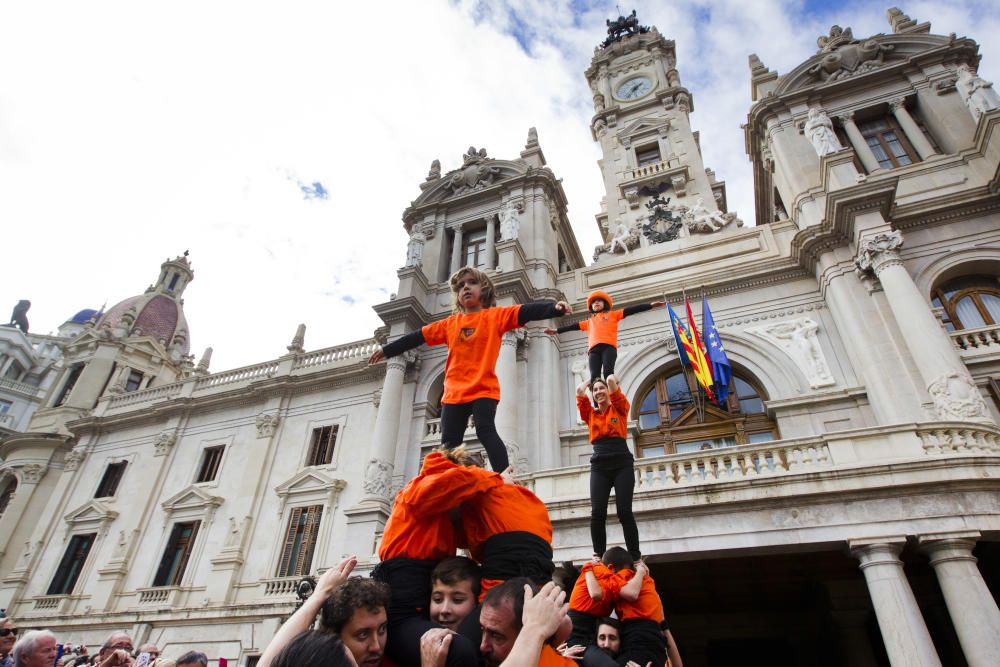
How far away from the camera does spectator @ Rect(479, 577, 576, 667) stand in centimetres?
245

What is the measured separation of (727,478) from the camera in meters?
10.1

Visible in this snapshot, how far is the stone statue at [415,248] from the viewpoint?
72.2ft

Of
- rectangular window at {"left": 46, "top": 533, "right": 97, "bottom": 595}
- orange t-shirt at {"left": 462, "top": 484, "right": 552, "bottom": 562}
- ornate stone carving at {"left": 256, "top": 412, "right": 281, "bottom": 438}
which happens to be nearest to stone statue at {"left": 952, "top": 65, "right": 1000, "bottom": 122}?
orange t-shirt at {"left": 462, "top": 484, "right": 552, "bottom": 562}

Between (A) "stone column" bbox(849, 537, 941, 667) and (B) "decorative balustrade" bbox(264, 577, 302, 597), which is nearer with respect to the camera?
(A) "stone column" bbox(849, 537, 941, 667)

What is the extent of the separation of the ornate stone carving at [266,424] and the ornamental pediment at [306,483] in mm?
2648

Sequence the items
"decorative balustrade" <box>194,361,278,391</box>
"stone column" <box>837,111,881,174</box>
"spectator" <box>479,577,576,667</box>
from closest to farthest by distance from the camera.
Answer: "spectator" <box>479,577,576,667</box> → "stone column" <box>837,111,881,174</box> → "decorative balustrade" <box>194,361,278,391</box>

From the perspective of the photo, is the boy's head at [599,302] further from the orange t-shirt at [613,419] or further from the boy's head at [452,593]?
the boy's head at [452,593]

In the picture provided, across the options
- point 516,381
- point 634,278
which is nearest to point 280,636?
point 516,381

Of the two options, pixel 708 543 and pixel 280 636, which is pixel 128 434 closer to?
pixel 708 543

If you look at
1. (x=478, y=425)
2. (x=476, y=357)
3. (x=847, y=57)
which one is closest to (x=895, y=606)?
(x=478, y=425)

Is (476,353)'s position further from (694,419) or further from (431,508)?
(694,419)

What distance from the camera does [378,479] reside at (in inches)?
607

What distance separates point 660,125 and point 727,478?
19.4m

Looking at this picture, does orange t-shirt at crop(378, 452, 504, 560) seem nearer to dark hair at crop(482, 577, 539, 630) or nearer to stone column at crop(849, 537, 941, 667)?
dark hair at crop(482, 577, 539, 630)
